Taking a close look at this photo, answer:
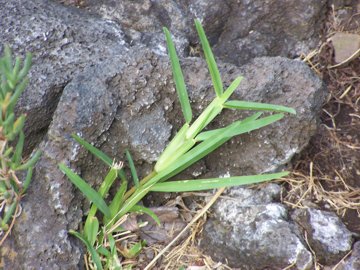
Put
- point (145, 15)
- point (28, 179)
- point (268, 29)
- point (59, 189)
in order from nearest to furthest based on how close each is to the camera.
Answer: point (28, 179), point (59, 189), point (145, 15), point (268, 29)

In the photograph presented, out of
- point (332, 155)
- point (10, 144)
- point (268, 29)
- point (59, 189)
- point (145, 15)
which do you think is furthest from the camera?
point (268, 29)

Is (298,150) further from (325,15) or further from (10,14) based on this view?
(10,14)

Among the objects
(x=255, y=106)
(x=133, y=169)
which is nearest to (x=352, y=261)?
(x=255, y=106)

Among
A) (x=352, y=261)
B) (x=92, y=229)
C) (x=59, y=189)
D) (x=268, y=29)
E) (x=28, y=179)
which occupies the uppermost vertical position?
(x=28, y=179)

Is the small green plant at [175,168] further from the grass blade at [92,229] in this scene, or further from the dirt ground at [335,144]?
the dirt ground at [335,144]

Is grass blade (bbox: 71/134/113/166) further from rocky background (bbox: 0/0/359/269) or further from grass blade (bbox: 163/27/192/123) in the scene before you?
grass blade (bbox: 163/27/192/123)

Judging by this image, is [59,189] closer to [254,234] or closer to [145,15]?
[254,234]

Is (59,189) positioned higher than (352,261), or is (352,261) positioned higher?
(59,189)

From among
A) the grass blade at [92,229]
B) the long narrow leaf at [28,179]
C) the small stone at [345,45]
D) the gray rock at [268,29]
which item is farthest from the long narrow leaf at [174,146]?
the small stone at [345,45]
